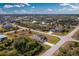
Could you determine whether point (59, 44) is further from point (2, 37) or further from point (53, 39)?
point (2, 37)

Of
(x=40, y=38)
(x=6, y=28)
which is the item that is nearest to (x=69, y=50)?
(x=40, y=38)

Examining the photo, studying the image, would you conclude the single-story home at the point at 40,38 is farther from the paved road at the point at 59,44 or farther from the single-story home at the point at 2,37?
the single-story home at the point at 2,37

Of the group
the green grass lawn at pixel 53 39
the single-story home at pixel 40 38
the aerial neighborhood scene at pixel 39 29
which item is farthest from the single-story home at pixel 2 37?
the green grass lawn at pixel 53 39

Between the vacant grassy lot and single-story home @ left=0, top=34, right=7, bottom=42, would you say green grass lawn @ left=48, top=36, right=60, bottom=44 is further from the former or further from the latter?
single-story home @ left=0, top=34, right=7, bottom=42

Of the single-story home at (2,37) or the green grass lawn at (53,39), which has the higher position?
the single-story home at (2,37)

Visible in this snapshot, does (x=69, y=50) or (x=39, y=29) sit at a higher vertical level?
(x=39, y=29)

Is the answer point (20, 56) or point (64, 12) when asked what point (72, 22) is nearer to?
point (64, 12)

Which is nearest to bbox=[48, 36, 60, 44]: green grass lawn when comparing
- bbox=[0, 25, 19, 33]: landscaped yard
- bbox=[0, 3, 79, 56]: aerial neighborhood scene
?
bbox=[0, 3, 79, 56]: aerial neighborhood scene

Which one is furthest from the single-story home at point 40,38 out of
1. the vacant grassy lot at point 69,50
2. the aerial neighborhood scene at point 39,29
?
the vacant grassy lot at point 69,50

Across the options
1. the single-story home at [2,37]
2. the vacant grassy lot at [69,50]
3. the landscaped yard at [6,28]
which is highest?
the landscaped yard at [6,28]
